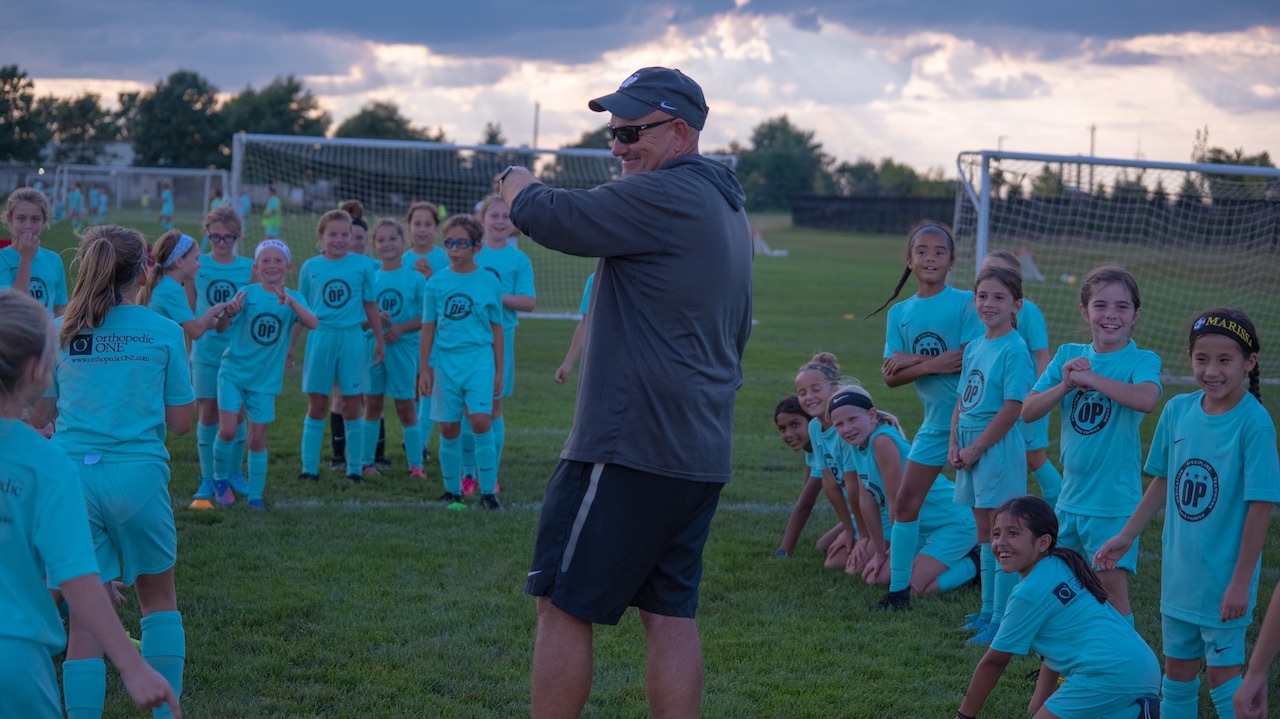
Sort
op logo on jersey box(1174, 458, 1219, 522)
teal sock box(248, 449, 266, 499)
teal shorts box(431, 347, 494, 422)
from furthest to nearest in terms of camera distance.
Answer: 1. teal shorts box(431, 347, 494, 422)
2. teal sock box(248, 449, 266, 499)
3. op logo on jersey box(1174, 458, 1219, 522)

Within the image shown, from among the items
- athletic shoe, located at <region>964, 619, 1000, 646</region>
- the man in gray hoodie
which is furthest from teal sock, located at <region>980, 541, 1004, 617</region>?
the man in gray hoodie

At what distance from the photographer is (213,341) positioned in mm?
7375

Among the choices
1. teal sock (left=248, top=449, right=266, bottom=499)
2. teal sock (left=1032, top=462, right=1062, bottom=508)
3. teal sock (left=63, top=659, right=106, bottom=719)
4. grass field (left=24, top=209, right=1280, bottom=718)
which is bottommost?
grass field (left=24, top=209, right=1280, bottom=718)

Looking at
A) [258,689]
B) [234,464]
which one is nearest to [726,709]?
[258,689]

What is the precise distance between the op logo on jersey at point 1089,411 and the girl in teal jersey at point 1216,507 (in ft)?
2.22

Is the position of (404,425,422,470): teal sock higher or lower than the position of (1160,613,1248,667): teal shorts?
lower

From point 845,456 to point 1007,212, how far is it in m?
12.7

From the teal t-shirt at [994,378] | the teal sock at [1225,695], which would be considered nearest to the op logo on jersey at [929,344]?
the teal t-shirt at [994,378]

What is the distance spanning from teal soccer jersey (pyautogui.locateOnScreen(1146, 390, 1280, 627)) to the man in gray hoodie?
1646 millimetres

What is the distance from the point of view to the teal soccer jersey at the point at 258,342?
7125mm

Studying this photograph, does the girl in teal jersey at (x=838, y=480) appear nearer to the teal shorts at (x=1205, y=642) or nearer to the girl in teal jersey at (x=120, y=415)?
the teal shorts at (x=1205, y=642)

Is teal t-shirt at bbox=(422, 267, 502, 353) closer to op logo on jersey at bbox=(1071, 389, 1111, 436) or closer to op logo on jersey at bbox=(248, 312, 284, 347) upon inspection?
op logo on jersey at bbox=(248, 312, 284, 347)

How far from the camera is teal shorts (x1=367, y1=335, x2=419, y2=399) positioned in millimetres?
8180

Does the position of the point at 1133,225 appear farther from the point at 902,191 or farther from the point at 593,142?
the point at 593,142
